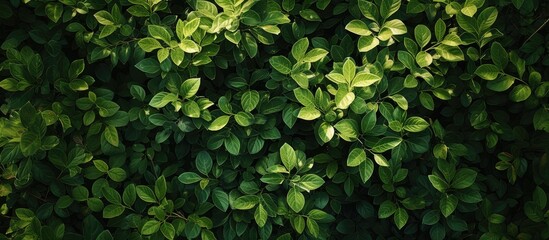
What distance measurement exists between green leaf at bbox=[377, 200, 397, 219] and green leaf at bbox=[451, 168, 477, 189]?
0.23 metres

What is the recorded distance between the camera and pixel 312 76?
199 cm

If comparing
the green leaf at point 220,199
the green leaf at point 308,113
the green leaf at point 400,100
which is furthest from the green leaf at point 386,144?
the green leaf at point 220,199

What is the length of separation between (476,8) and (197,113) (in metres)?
1.01

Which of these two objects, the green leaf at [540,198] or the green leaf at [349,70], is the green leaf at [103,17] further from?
the green leaf at [540,198]

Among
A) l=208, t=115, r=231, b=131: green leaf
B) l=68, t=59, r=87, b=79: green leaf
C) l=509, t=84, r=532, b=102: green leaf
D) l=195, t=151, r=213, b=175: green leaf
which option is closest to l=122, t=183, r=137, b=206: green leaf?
l=195, t=151, r=213, b=175: green leaf

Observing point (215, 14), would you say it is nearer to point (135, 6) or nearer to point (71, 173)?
point (135, 6)

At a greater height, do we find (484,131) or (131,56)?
(131,56)

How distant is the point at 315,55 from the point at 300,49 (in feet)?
0.18

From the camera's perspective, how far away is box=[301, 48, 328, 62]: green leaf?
1.97 meters

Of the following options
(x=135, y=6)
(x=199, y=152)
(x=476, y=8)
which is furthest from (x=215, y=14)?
(x=476, y=8)

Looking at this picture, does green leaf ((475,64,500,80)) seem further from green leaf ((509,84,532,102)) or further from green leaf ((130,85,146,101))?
green leaf ((130,85,146,101))

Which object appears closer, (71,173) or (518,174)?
(71,173)

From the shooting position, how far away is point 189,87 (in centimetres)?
194

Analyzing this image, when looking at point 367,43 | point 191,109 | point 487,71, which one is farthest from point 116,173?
point 487,71
